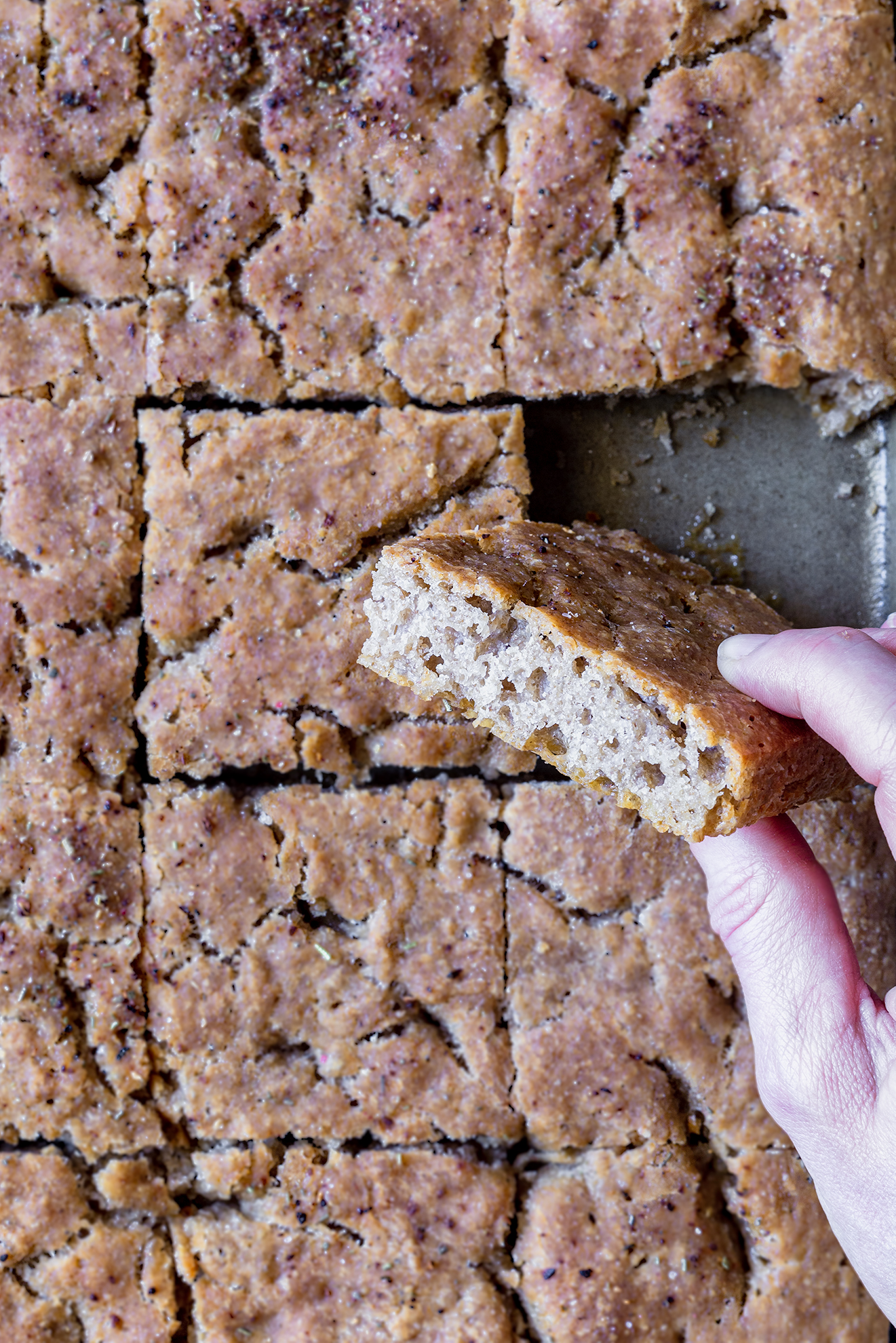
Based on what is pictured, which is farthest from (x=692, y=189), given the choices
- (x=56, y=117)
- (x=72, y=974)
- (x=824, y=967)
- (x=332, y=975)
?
(x=72, y=974)

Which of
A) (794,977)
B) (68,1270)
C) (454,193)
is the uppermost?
(454,193)

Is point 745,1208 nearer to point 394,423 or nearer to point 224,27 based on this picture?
point 394,423

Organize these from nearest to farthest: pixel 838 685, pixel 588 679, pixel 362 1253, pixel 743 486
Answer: pixel 838 685 → pixel 588 679 → pixel 362 1253 → pixel 743 486

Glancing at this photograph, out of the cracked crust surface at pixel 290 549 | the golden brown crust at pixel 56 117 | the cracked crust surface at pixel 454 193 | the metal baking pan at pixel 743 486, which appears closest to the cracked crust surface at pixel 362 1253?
the cracked crust surface at pixel 290 549

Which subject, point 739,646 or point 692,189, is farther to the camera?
point 692,189

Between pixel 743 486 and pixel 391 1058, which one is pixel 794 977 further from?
pixel 743 486

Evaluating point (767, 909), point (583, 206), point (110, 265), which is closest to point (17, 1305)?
point (767, 909)
